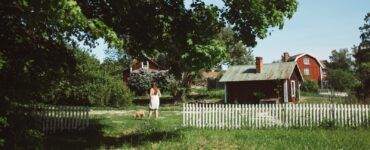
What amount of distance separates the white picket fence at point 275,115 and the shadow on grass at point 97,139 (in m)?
2.97

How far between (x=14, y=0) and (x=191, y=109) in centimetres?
1103

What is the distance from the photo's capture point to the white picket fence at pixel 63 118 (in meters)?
20.1

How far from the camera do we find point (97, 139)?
17344 mm

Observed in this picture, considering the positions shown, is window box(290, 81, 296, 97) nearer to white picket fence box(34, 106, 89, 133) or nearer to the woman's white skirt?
the woman's white skirt

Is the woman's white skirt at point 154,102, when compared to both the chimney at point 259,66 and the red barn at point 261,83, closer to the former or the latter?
the red barn at point 261,83

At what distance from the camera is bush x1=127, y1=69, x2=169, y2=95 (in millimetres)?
54562

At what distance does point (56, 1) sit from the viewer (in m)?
10.1

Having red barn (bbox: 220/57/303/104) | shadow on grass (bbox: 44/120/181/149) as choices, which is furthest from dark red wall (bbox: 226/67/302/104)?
shadow on grass (bbox: 44/120/181/149)

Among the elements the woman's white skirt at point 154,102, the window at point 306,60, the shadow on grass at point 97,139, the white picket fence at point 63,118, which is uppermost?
the window at point 306,60

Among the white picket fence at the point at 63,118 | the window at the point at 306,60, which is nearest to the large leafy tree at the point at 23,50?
the white picket fence at the point at 63,118

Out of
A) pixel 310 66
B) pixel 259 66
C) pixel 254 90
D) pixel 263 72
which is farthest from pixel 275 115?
pixel 310 66

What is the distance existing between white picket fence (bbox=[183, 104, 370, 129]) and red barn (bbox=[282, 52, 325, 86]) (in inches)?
2556

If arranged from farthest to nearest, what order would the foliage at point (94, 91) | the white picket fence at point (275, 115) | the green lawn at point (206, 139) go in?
the foliage at point (94, 91)
the white picket fence at point (275, 115)
the green lawn at point (206, 139)

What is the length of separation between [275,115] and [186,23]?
633 centimetres
